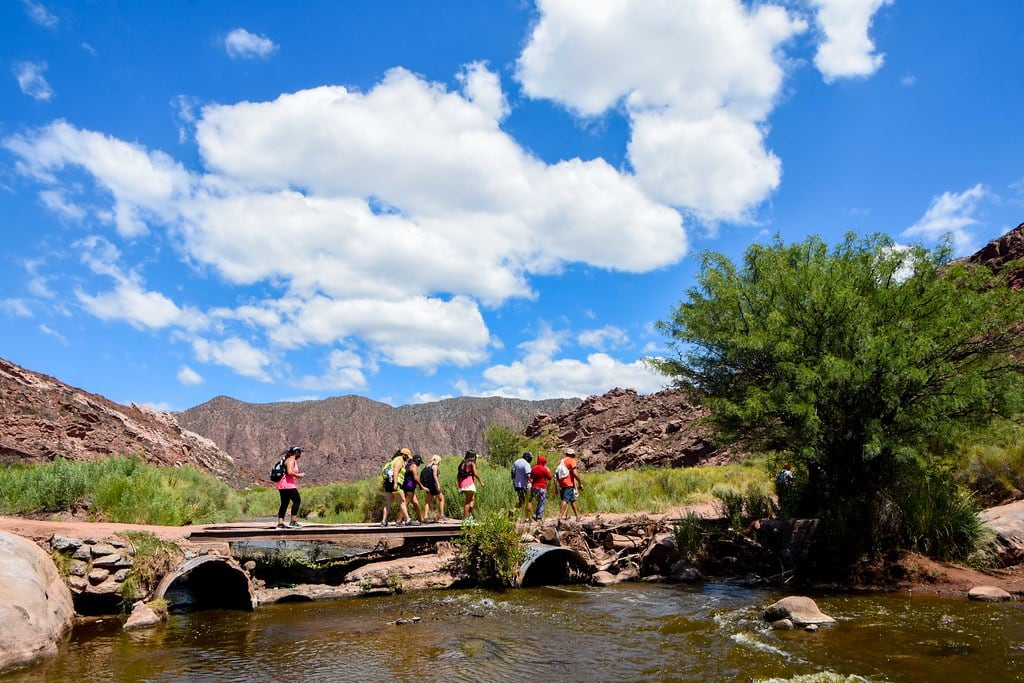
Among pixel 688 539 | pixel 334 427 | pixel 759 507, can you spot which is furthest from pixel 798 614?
pixel 334 427

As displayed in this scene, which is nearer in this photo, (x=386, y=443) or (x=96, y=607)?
(x=96, y=607)

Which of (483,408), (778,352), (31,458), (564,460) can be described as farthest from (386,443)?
(778,352)

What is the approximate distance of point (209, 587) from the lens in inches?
464

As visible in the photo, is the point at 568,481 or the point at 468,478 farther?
the point at 568,481

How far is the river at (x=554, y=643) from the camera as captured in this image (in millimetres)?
6996

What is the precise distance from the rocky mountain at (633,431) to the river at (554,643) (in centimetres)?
2778

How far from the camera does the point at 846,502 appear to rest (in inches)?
507

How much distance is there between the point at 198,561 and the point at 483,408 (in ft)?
278

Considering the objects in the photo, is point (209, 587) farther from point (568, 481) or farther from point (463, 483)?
point (568, 481)

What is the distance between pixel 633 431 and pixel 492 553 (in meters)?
40.4

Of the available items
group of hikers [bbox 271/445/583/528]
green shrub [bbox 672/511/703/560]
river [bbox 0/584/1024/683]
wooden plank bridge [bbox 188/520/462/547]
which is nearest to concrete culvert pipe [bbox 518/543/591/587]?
group of hikers [bbox 271/445/583/528]

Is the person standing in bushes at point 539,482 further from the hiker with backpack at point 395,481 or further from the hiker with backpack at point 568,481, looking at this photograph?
the hiker with backpack at point 395,481

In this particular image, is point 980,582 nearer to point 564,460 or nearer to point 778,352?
point 778,352

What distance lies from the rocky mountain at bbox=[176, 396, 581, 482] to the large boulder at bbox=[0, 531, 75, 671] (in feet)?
224
